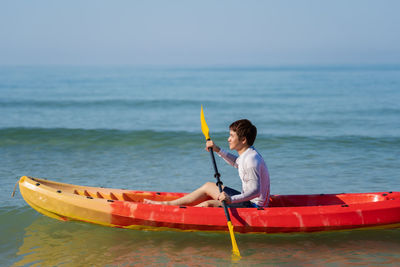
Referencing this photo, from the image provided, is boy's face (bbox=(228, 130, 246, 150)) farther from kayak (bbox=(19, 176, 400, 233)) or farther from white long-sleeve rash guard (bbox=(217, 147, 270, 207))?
kayak (bbox=(19, 176, 400, 233))

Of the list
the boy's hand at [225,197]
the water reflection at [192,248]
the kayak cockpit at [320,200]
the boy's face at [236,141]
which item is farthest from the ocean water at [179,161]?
the boy's face at [236,141]

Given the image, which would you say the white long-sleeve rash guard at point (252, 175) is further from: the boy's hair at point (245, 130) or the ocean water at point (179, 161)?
the ocean water at point (179, 161)

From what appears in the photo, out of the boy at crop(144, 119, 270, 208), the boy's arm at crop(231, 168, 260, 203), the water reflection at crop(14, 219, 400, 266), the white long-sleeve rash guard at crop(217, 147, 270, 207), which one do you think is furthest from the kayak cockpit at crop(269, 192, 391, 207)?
the boy's arm at crop(231, 168, 260, 203)

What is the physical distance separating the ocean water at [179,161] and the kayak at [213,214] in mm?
220

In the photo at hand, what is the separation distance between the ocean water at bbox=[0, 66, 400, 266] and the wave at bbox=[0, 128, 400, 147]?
0.03 m

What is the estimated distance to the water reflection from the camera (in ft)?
16.0

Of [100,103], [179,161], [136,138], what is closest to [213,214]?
[179,161]

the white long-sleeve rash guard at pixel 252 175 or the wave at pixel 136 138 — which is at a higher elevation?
the white long-sleeve rash guard at pixel 252 175

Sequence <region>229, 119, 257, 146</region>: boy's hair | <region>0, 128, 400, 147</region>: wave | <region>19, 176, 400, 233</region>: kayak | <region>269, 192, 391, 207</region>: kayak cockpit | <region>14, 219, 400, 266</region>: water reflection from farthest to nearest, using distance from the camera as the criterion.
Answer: <region>0, 128, 400, 147</region>: wave
<region>269, 192, 391, 207</region>: kayak cockpit
<region>19, 176, 400, 233</region>: kayak
<region>229, 119, 257, 146</region>: boy's hair
<region>14, 219, 400, 266</region>: water reflection

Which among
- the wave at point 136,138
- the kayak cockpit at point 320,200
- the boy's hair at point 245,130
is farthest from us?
the wave at point 136,138

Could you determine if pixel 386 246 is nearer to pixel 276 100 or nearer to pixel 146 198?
pixel 146 198

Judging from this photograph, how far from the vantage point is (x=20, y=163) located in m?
9.60

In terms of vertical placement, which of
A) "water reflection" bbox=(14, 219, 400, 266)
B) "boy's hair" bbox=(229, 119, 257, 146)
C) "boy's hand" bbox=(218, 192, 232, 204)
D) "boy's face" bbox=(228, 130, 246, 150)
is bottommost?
"water reflection" bbox=(14, 219, 400, 266)

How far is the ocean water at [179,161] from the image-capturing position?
201 inches
